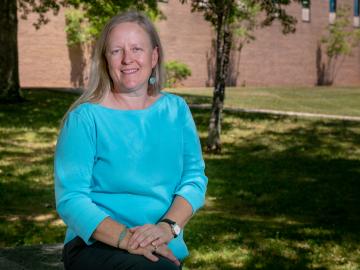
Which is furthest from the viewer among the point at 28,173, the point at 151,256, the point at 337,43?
the point at 337,43

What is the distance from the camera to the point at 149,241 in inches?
92.0

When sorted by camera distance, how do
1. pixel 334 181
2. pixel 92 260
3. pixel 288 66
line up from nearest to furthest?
pixel 92 260
pixel 334 181
pixel 288 66

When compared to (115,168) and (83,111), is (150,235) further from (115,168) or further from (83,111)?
(83,111)

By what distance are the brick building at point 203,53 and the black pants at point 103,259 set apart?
28315 millimetres

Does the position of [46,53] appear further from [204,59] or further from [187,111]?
[187,111]

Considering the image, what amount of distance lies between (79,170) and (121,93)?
1.37 feet

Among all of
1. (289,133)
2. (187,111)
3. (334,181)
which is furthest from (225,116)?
(187,111)

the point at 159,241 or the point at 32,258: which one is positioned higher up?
the point at 159,241

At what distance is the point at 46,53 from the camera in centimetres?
3083

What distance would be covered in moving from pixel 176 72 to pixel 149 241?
32819mm

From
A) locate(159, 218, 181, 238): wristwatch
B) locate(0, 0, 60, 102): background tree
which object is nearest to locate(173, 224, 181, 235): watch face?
locate(159, 218, 181, 238): wristwatch

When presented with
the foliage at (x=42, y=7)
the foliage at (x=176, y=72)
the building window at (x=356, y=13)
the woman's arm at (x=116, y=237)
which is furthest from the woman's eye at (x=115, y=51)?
the building window at (x=356, y=13)

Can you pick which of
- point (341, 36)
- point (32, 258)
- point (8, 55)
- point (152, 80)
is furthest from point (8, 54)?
point (341, 36)

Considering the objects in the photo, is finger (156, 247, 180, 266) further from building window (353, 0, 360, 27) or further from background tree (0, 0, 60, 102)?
building window (353, 0, 360, 27)
